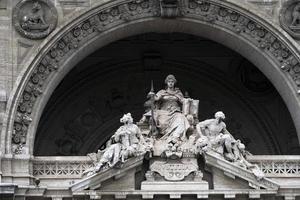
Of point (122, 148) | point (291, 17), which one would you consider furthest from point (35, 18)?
point (291, 17)

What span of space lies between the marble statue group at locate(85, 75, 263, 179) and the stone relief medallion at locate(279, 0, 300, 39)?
2654 millimetres

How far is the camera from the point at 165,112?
25344 millimetres

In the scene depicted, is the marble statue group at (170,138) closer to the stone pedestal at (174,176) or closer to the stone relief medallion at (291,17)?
the stone pedestal at (174,176)

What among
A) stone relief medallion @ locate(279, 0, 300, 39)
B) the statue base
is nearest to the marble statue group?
the statue base

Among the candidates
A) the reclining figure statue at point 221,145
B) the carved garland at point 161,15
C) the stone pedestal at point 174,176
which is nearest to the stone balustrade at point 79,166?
the reclining figure statue at point 221,145

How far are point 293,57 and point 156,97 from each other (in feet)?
10.7

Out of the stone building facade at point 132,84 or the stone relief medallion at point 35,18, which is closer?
the stone building facade at point 132,84

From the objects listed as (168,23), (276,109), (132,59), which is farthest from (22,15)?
(276,109)

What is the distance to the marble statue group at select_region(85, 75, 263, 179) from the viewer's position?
24250 mm

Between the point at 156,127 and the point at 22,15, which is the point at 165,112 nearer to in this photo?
the point at 156,127

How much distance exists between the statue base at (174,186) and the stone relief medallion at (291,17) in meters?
4.22

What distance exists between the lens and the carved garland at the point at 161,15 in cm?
2528

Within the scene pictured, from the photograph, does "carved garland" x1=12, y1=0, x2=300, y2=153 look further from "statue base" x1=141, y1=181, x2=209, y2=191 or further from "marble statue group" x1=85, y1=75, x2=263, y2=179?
"statue base" x1=141, y1=181, x2=209, y2=191

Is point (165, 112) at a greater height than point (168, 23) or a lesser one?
lesser
